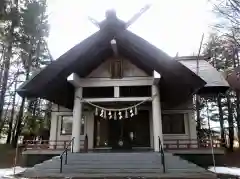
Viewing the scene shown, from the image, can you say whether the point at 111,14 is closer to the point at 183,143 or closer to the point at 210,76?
the point at 210,76

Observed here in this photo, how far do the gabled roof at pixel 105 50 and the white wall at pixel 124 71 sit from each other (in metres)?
0.29

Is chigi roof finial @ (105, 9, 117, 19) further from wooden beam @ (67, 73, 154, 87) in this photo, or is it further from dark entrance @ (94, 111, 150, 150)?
dark entrance @ (94, 111, 150, 150)

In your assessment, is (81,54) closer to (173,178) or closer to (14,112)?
(173,178)

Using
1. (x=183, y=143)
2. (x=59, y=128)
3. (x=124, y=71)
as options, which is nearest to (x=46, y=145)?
(x=59, y=128)

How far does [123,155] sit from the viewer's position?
7.92 m

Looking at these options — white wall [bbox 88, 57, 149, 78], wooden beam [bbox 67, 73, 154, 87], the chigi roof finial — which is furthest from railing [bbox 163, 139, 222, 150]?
the chigi roof finial

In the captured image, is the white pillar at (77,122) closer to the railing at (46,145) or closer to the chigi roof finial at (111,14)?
the railing at (46,145)

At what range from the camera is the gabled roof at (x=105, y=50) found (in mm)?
8633

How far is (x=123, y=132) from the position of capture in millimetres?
11852

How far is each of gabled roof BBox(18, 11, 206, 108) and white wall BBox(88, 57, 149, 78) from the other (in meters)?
0.29

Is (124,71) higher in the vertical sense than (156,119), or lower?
higher

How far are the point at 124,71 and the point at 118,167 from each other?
419 centimetres

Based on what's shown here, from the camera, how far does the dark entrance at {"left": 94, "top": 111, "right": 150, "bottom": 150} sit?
38.4ft

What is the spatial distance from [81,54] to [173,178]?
555 centimetres
